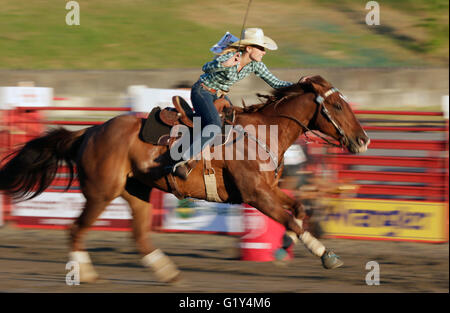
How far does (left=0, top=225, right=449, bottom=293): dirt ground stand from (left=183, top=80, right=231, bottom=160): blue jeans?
1.37 meters

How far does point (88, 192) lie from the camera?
6.95m

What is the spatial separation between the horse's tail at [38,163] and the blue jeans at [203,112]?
1.47m

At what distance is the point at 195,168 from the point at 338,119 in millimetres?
1472

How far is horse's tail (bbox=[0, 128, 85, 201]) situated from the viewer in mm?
7418

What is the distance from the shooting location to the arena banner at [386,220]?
372 inches

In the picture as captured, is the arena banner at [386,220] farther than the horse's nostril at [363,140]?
Yes

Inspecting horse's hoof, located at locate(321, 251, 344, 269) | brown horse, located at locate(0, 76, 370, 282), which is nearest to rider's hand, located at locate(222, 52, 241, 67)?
brown horse, located at locate(0, 76, 370, 282)

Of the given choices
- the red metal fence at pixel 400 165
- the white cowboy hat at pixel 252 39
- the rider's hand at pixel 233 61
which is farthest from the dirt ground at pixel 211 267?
the white cowboy hat at pixel 252 39

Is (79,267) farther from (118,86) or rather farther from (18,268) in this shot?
(118,86)

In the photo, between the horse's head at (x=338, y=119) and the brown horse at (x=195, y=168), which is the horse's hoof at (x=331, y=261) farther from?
the horse's head at (x=338, y=119)

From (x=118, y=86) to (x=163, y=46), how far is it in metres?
5.01

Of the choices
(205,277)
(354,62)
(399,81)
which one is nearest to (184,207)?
(205,277)

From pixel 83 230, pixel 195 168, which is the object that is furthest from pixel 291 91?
pixel 83 230

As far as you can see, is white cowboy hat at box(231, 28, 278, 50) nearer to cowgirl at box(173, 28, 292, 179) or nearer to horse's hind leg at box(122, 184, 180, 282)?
cowgirl at box(173, 28, 292, 179)
